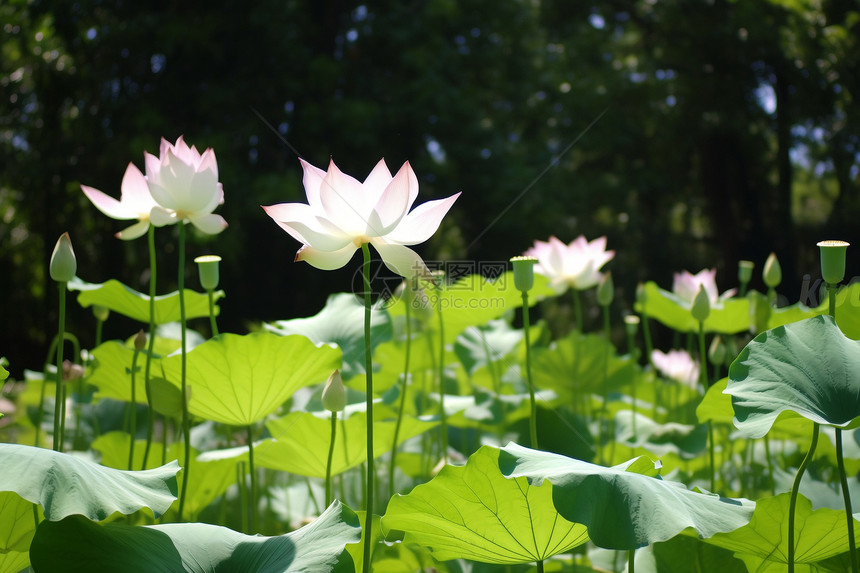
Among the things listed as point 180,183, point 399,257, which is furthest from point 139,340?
point 399,257

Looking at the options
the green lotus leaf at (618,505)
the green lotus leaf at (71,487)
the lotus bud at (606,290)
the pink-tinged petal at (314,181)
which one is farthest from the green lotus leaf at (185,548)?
the lotus bud at (606,290)

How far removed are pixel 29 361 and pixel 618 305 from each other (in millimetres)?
5261

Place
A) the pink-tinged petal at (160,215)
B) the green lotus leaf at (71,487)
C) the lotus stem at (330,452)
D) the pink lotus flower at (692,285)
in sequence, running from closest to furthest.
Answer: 1. the green lotus leaf at (71,487)
2. the lotus stem at (330,452)
3. the pink-tinged petal at (160,215)
4. the pink lotus flower at (692,285)

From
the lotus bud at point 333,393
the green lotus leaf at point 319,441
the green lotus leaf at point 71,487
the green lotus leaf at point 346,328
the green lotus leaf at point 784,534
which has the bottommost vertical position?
the green lotus leaf at point 784,534

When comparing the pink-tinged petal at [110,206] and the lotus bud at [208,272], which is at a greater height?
the pink-tinged petal at [110,206]

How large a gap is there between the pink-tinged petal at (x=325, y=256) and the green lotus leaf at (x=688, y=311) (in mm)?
746

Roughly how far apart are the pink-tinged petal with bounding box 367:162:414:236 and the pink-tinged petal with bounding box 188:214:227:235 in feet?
1.08

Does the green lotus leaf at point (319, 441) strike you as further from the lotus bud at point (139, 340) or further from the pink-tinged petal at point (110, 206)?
the pink-tinged petal at point (110, 206)

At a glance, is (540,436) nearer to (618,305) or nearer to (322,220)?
(322,220)

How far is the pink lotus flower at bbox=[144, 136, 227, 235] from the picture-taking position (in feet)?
2.58

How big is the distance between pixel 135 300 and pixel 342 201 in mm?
513

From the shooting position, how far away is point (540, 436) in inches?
42.3

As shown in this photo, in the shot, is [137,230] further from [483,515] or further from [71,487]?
[483,515]

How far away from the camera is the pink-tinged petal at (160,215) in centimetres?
81
